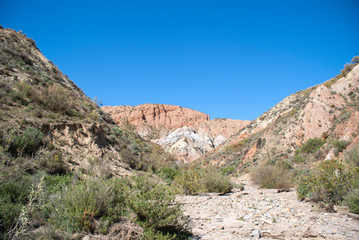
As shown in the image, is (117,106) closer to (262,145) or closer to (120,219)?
(262,145)

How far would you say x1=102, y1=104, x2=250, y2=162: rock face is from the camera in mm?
70250

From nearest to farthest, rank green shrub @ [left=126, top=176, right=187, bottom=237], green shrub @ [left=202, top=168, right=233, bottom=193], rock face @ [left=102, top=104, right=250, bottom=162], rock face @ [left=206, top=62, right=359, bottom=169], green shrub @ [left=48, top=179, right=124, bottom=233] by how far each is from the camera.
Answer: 1. green shrub @ [left=48, top=179, right=124, bottom=233]
2. green shrub @ [left=126, top=176, right=187, bottom=237]
3. green shrub @ [left=202, top=168, right=233, bottom=193]
4. rock face @ [left=206, top=62, right=359, bottom=169]
5. rock face @ [left=102, top=104, right=250, bottom=162]

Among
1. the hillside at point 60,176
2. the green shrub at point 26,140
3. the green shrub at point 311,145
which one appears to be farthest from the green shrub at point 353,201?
the green shrub at point 311,145

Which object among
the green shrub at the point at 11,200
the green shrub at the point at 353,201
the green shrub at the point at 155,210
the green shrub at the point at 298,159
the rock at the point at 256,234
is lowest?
the rock at the point at 256,234

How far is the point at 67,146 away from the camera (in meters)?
10.2

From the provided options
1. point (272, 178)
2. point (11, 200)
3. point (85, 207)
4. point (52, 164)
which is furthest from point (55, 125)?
point (272, 178)

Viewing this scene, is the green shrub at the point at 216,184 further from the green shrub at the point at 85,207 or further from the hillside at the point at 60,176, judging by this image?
the green shrub at the point at 85,207

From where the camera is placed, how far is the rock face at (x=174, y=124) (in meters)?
70.2

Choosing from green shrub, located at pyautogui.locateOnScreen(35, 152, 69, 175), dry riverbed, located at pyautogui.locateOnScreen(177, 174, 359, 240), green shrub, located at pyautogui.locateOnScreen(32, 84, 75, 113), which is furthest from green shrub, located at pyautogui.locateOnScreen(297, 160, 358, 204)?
green shrub, located at pyautogui.locateOnScreen(32, 84, 75, 113)

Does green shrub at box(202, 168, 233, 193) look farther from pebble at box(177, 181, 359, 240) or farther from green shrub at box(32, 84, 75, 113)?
green shrub at box(32, 84, 75, 113)

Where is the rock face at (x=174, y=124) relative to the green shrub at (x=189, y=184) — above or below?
above

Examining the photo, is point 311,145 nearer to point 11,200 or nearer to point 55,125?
point 55,125

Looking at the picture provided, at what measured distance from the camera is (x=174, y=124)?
307ft

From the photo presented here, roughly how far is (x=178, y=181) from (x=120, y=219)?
683cm
